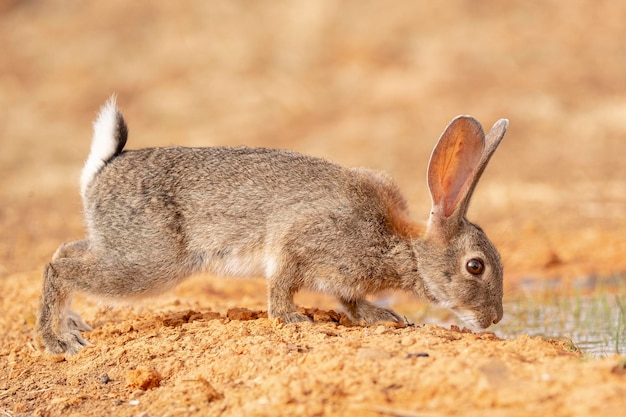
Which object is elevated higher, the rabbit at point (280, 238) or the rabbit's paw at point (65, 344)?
the rabbit at point (280, 238)

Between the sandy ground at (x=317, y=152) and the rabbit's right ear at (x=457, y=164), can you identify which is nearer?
the sandy ground at (x=317, y=152)

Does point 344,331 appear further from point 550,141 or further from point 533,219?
point 550,141

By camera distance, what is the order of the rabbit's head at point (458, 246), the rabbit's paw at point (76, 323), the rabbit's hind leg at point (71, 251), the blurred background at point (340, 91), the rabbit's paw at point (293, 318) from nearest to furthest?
the rabbit's head at point (458, 246)
the rabbit's paw at point (293, 318)
the rabbit's hind leg at point (71, 251)
the rabbit's paw at point (76, 323)
the blurred background at point (340, 91)

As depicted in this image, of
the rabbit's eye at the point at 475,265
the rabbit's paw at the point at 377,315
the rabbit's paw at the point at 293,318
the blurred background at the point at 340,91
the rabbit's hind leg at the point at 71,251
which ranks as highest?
the blurred background at the point at 340,91

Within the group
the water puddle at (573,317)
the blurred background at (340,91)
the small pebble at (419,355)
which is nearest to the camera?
the small pebble at (419,355)

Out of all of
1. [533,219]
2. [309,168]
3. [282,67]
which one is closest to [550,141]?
[533,219]

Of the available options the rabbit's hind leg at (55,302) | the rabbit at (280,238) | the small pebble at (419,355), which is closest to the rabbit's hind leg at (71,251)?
the rabbit at (280,238)

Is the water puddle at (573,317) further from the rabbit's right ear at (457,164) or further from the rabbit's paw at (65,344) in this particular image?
the rabbit's paw at (65,344)

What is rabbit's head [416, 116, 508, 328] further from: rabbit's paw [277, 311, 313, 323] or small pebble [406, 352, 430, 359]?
small pebble [406, 352, 430, 359]
